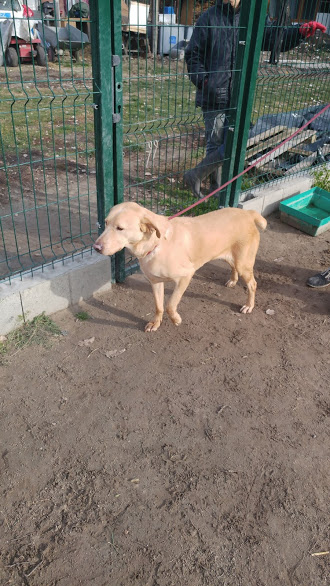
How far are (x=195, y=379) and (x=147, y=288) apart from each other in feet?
4.65

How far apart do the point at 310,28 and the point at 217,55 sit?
1.46 m

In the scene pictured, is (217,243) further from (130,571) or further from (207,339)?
(130,571)

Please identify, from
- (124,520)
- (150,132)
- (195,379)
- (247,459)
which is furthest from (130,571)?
(150,132)

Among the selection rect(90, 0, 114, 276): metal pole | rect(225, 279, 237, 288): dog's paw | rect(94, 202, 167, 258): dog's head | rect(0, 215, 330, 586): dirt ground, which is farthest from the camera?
rect(225, 279, 237, 288): dog's paw

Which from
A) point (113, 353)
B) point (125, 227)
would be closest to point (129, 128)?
point (125, 227)

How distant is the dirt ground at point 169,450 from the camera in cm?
234

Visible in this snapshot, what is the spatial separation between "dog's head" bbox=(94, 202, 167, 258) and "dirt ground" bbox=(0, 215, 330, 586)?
1.09 meters

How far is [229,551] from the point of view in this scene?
93.6 inches

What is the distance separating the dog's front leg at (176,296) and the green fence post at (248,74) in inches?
94.0

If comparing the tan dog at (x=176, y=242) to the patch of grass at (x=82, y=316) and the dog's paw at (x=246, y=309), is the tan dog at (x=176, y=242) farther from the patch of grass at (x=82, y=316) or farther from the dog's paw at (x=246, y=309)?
the patch of grass at (x=82, y=316)

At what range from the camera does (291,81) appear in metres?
5.89

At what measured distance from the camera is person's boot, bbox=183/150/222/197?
5.68 metres

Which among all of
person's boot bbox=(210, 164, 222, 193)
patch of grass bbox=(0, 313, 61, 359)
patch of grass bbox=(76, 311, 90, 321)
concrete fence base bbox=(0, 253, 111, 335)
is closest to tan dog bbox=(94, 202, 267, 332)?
patch of grass bbox=(76, 311, 90, 321)

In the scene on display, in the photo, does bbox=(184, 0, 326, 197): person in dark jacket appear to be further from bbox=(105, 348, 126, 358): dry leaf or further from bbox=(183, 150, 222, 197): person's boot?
bbox=(105, 348, 126, 358): dry leaf
